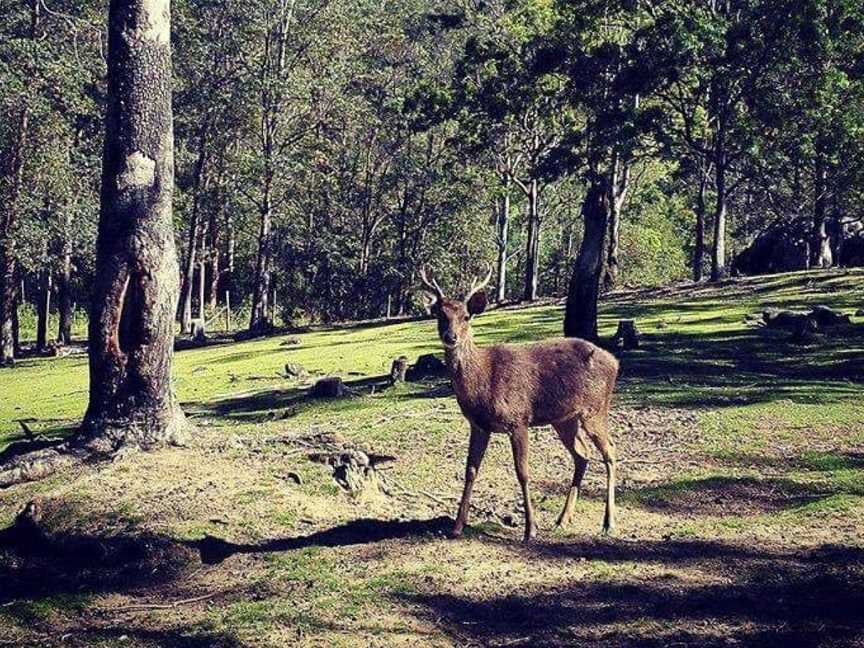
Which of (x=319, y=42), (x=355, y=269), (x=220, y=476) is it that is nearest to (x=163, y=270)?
(x=220, y=476)

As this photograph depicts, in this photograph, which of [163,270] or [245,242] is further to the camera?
[245,242]

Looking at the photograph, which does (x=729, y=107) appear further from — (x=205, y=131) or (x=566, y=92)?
(x=205, y=131)

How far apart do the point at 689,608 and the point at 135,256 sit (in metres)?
7.04

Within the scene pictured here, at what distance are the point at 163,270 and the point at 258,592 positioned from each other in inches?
189

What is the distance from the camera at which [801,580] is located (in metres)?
7.91

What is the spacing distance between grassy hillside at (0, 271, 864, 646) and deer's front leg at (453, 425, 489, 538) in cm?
19

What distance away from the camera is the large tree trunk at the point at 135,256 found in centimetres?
1132

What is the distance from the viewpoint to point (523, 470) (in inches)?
360

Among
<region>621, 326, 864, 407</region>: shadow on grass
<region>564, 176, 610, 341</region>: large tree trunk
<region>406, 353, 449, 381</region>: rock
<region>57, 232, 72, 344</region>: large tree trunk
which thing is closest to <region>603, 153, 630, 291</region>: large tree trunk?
<region>57, 232, 72, 344</region>: large tree trunk

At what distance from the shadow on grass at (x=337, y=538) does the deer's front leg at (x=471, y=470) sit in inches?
5.9

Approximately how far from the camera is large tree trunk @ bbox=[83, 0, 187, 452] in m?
11.3

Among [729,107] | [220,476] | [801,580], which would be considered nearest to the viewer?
[801,580]

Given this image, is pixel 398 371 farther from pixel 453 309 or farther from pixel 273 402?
pixel 453 309

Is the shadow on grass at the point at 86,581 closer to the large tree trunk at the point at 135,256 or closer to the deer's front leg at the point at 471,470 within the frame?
the large tree trunk at the point at 135,256
